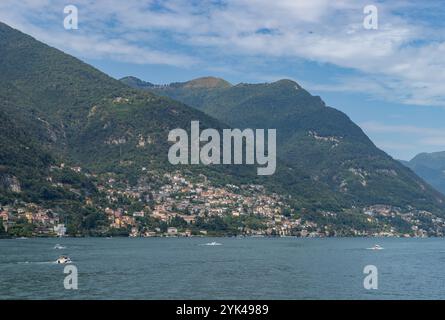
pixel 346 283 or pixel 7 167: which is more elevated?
pixel 7 167

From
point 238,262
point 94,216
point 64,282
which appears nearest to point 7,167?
point 94,216

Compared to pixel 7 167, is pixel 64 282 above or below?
below
